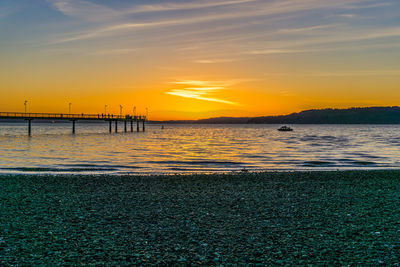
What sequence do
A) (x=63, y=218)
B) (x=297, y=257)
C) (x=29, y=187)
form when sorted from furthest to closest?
(x=29, y=187)
(x=63, y=218)
(x=297, y=257)

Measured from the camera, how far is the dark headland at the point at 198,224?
707 cm

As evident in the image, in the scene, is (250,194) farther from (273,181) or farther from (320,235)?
(320,235)

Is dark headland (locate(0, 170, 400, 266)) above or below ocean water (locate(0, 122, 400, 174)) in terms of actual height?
above

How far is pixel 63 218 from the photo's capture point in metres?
10.1

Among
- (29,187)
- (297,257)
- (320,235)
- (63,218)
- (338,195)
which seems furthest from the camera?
(29,187)

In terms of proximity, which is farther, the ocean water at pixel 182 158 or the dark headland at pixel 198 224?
the ocean water at pixel 182 158

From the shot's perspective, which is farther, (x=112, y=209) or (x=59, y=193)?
(x=59, y=193)

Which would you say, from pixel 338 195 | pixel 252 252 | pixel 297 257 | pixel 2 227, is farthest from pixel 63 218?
pixel 338 195

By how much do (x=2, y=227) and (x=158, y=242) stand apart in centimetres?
426

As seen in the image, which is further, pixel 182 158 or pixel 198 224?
pixel 182 158

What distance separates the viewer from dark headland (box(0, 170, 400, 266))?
278 inches

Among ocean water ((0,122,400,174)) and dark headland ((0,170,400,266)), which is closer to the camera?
dark headland ((0,170,400,266))

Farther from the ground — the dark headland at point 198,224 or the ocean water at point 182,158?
the dark headland at point 198,224

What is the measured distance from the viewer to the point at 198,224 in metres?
9.55
